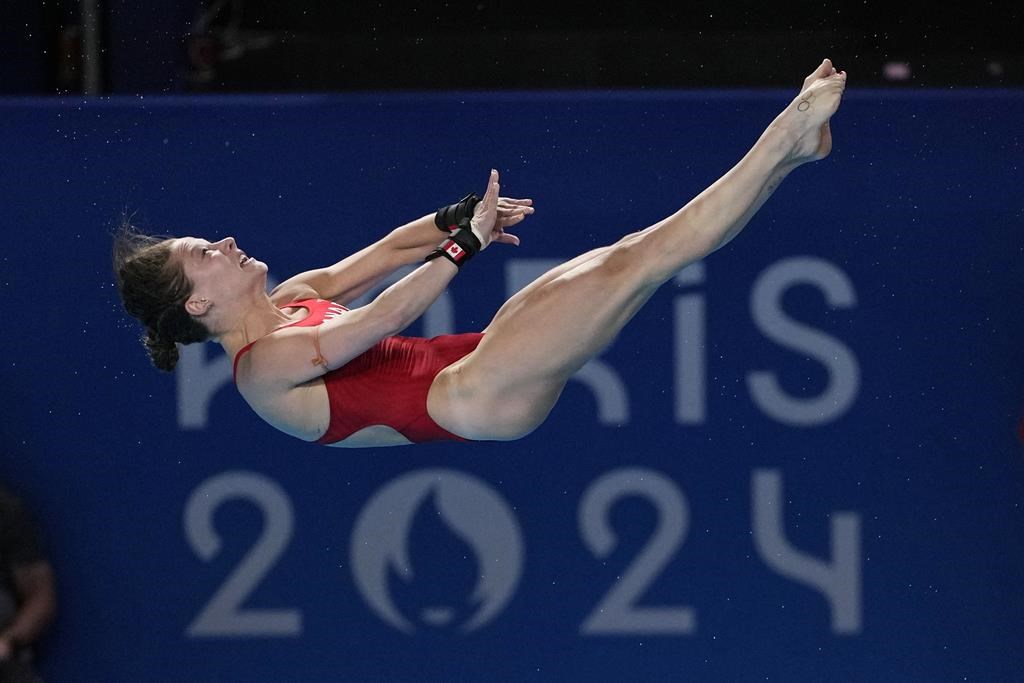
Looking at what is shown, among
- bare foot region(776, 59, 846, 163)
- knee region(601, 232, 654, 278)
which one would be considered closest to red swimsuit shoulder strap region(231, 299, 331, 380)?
knee region(601, 232, 654, 278)

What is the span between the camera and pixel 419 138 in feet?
17.0

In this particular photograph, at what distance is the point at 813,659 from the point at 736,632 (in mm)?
291

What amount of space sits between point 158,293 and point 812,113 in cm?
173

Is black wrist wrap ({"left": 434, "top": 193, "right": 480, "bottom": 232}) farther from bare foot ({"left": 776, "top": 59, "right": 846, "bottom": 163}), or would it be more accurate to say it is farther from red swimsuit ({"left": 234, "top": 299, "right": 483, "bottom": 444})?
bare foot ({"left": 776, "top": 59, "right": 846, "bottom": 163})

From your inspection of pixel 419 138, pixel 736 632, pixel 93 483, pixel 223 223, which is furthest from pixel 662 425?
pixel 93 483

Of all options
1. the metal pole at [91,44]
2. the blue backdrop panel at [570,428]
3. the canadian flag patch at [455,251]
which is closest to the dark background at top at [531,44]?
the metal pole at [91,44]

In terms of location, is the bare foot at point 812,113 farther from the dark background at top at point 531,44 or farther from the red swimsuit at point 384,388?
the dark background at top at point 531,44

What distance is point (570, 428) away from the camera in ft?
17.3

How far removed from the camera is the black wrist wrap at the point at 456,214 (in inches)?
155

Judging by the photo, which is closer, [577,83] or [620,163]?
[620,163]

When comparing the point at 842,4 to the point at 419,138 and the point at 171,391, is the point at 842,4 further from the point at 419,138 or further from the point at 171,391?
the point at 171,391

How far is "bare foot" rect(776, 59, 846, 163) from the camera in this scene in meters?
3.59

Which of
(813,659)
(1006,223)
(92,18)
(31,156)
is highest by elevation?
(92,18)

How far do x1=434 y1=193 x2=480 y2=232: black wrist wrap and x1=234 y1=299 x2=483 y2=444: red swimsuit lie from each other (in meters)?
0.33
